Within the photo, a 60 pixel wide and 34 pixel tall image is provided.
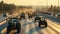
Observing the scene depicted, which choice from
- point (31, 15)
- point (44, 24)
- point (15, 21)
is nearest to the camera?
point (15, 21)

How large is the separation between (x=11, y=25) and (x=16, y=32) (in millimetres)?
1475

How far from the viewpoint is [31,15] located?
61.4 meters

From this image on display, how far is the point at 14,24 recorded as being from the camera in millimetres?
20531

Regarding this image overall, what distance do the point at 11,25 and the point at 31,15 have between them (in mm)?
40902

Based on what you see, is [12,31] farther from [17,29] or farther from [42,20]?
[42,20]

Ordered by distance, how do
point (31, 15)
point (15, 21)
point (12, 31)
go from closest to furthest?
point (12, 31), point (15, 21), point (31, 15)

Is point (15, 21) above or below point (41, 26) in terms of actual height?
above

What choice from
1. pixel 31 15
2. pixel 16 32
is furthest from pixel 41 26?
pixel 31 15

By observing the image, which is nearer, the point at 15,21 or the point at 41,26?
the point at 15,21

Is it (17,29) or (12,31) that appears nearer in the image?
(12,31)

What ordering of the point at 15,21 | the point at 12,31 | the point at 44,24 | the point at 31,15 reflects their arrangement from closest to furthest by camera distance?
the point at 12,31
the point at 15,21
the point at 44,24
the point at 31,15

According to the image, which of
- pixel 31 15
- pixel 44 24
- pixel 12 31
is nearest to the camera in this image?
pixel 12 31

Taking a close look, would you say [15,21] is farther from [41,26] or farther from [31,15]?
[31,15]

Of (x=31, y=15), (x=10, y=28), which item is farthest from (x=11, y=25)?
(x=31, y=15)
